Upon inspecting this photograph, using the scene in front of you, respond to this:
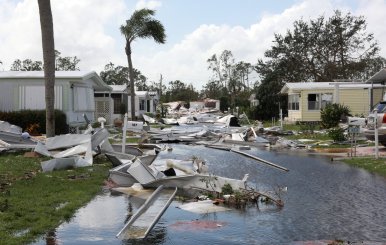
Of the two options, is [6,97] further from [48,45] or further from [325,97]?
[325,97]

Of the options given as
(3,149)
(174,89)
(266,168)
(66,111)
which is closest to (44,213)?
(266,168)

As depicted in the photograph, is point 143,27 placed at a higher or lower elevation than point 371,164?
higher

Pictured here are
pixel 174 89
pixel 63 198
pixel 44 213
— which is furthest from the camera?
pixel 174 89

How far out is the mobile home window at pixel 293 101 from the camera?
45.2m

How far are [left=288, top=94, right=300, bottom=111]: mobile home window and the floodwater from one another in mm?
32232

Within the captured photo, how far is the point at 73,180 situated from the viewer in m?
12.5

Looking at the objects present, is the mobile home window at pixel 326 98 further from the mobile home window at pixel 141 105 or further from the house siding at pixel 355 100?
the mobile home window at pixel 141 105

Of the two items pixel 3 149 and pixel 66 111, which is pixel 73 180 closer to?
pixel 3 149

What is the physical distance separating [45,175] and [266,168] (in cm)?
638

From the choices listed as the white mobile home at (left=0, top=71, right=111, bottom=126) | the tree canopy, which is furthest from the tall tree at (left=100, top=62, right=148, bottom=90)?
the white mobile home at (left=0, top=71, right=111, bottom=126)

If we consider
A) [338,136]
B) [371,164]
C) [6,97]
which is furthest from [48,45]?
[338,136]

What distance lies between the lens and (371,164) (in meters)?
16.2

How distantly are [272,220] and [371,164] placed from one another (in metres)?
8.51

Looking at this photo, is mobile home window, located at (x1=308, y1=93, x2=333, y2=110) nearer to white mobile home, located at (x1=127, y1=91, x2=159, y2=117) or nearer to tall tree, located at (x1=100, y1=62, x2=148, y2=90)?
white mobile home, located at (x1=127, y1=91, x2=159, y2=117)
